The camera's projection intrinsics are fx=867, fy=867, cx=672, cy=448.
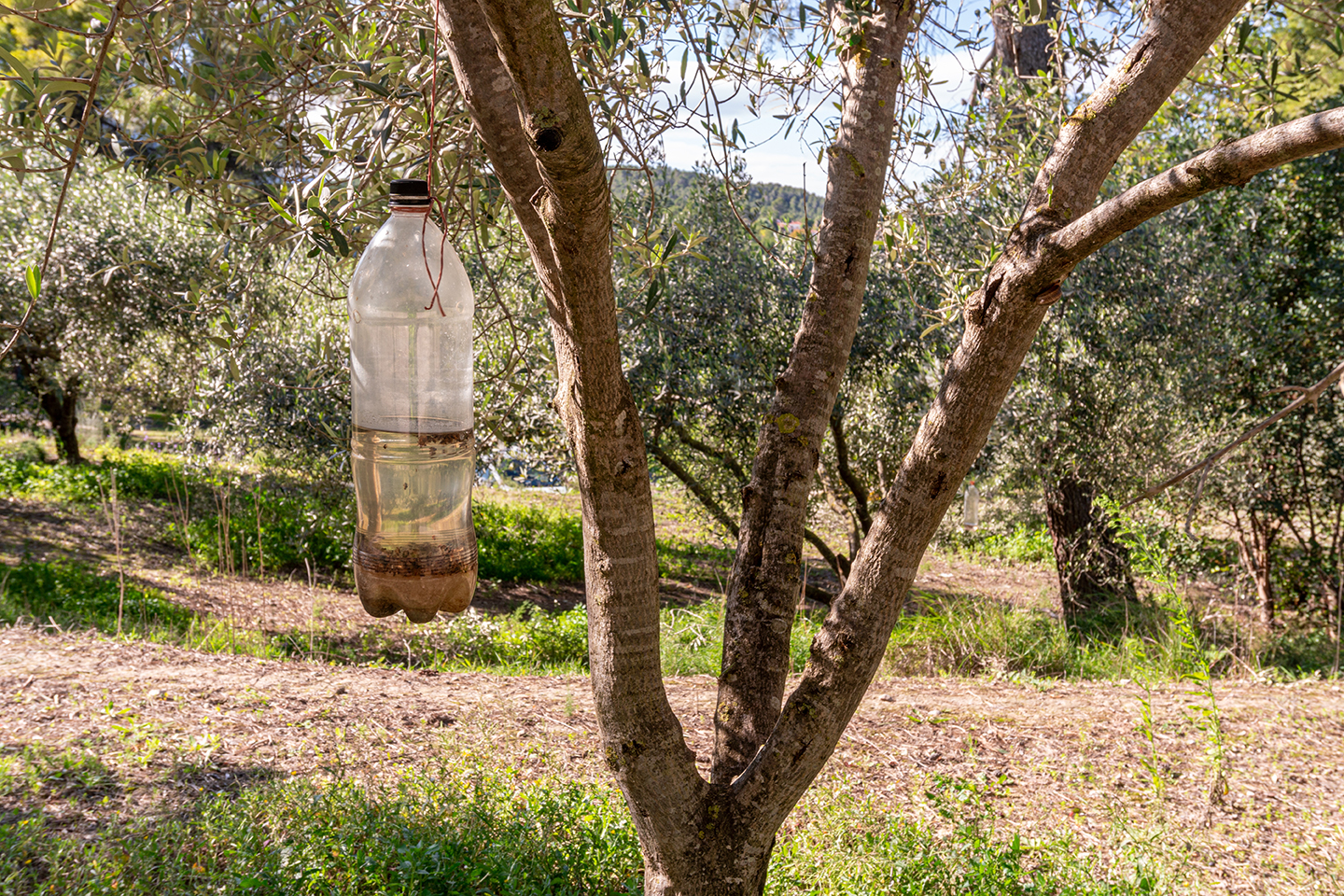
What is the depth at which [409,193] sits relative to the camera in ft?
5.43

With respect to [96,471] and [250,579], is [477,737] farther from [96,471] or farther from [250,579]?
[96,471]

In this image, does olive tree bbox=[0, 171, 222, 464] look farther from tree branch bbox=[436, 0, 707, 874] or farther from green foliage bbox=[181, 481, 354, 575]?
tree branch bbox=[436, 0, 707, 874]

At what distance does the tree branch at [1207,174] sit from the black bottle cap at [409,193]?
4.29ft

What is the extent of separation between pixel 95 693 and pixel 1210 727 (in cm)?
610

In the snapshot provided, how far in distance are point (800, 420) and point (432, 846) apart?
2118mm

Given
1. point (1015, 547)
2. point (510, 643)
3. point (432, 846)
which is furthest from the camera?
point (1015, 547)

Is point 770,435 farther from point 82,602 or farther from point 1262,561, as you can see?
point 1262,561

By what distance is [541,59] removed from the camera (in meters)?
1.48

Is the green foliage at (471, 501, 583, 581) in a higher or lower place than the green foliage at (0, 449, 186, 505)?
lower

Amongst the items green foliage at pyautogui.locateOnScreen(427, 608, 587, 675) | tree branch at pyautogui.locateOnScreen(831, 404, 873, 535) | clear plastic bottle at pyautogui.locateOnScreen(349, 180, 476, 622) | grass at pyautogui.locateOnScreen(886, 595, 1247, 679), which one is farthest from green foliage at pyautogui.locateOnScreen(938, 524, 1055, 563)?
clear plastic bottle at pyautogui.locateOnScreen(349, 180, 476, 622)

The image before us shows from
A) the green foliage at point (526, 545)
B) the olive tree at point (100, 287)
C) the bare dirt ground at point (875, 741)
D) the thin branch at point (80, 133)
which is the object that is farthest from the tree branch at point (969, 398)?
the olive tree at point (100, 287)

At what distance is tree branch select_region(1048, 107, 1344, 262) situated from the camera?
5.21 ft

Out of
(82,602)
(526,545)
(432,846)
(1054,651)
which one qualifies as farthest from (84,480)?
(1054,651)

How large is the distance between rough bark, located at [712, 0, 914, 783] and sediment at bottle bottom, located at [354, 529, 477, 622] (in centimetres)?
97
